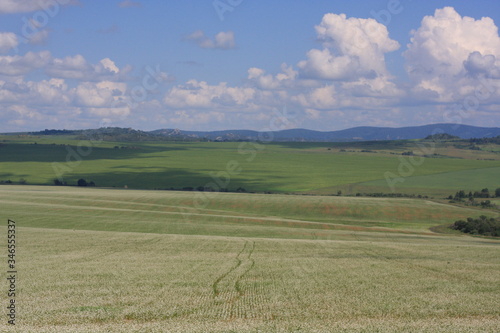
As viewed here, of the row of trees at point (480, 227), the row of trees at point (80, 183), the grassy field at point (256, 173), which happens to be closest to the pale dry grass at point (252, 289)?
the row of trees at point (480, 227)

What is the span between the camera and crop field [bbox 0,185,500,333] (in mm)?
19530

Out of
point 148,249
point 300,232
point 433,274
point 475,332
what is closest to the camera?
point 475,332

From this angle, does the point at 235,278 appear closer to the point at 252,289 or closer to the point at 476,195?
the point at 252,289

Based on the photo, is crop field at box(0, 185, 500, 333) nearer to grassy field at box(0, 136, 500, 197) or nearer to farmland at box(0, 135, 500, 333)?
farmland at box(0, 135, 500, 333)

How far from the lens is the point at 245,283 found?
26.4 metres

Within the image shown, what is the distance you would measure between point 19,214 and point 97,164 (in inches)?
4104

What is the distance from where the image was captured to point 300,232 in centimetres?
5809

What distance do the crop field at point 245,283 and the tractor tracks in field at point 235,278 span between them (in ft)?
0.21

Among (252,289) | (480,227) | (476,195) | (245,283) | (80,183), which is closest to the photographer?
(252,289)

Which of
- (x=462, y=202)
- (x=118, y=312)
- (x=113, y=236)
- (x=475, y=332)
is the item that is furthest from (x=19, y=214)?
(x=462, y=202)

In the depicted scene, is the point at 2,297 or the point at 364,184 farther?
the point at 364,184

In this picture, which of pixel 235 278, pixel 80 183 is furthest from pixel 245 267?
pixel 80 183

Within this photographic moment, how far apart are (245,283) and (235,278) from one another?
1.49 metres

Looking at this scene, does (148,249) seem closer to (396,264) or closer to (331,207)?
(396,264)
